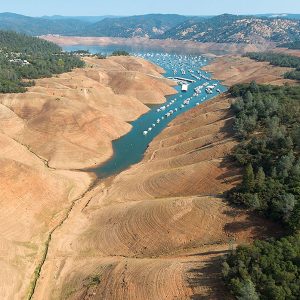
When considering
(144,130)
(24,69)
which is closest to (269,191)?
(144,130)

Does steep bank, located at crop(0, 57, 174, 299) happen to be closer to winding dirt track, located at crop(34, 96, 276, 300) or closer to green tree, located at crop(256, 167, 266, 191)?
winding dirt track, located at crop(34, 96, 276, 300)

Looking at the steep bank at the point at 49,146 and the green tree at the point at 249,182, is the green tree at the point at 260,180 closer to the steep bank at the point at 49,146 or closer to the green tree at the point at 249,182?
the green tree at the point at 249,182

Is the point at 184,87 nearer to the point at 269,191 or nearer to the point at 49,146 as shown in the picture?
the point at 49,146

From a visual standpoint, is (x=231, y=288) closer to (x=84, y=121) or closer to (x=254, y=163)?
(x=254, y=163)

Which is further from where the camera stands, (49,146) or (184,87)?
(184,87)

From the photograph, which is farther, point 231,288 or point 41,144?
point 41,144

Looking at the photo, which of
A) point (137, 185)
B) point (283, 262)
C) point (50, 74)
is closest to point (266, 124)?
point (137, 185)
